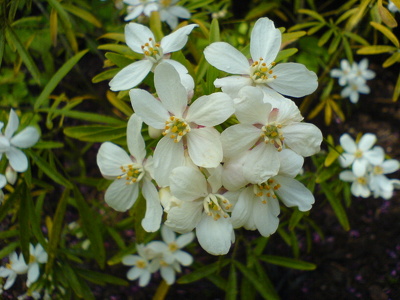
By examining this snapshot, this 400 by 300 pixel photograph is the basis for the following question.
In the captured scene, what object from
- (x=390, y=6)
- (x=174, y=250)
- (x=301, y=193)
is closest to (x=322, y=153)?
(x=390, y=6)

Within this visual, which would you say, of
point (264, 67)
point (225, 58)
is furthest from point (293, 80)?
point (225, 58)

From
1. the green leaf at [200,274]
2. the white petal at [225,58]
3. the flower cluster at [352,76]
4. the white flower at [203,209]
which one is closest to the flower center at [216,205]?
the white flower at [203,209]

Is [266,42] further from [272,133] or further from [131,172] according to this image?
[131,172]

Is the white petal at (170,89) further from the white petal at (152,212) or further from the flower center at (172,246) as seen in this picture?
the flower center at (172,246)

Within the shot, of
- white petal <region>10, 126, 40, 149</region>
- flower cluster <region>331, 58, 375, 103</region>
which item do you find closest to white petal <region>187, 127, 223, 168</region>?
white petal <region>10, 126, 40, 149</region>

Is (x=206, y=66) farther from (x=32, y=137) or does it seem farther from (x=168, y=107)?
(x=32, y=137)

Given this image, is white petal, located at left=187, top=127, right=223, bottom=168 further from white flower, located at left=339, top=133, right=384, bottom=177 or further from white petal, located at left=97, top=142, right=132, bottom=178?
white flower, located at left=339, top=133, right=384, bottom=177
